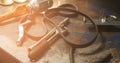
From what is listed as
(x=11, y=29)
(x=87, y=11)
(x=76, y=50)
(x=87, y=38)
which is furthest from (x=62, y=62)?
(x=87, y=11)

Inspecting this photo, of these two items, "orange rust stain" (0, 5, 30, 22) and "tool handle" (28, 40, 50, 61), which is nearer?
"tool handle" (28, 40, 50, 61)

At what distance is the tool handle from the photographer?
1.23 metres

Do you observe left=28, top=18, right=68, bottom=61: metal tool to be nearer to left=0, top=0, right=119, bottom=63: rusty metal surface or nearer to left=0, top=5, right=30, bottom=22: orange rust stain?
left=0, top=0, right=119, bottom=63: rusty metal surface

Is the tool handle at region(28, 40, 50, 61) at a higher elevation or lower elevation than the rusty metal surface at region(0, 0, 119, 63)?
higher

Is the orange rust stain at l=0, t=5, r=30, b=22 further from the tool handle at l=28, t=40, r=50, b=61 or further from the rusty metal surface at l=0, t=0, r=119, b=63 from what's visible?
the tool handle at l=28, t=40, r=50, b=61

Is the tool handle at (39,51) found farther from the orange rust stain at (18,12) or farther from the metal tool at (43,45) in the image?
the orange rust stain at (18,12)

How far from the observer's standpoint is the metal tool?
4.05 ft

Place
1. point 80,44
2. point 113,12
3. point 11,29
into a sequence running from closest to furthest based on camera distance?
point 80,44 → point 11,29 → point 113,12

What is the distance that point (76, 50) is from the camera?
4.30ft

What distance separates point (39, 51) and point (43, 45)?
41 mm

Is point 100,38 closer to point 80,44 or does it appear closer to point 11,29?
point 80,44

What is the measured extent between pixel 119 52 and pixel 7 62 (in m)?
0.69

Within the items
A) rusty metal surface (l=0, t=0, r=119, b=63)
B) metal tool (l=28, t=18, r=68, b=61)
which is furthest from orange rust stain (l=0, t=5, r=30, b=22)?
metal tool (l=28, t=18, r=68, b=61)

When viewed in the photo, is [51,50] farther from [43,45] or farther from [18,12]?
[18,12]
